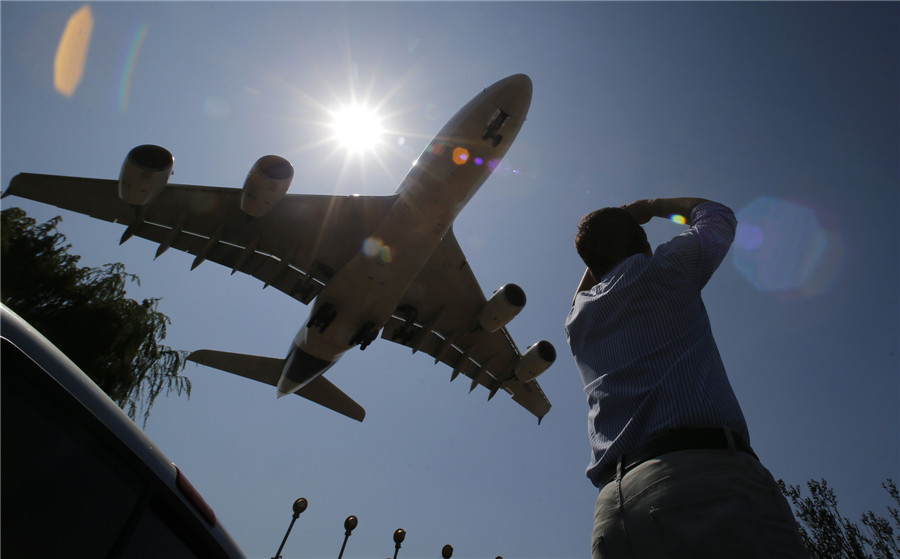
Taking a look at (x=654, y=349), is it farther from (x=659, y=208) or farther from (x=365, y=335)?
(x=365, y=335)

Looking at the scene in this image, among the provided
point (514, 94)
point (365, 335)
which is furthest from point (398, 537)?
point (514, 94)

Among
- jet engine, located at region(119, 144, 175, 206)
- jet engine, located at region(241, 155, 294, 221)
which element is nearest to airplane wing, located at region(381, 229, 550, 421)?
jet engine, located at region(241, 155, 294, 221)

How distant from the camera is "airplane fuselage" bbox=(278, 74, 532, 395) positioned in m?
10.3

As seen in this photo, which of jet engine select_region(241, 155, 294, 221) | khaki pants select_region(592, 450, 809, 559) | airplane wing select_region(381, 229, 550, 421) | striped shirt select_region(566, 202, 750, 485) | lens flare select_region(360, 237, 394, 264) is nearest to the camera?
khaki pants select_region(592, 450, 809, 559)

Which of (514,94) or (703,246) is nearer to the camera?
(703,246)

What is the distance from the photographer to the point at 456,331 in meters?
14.9

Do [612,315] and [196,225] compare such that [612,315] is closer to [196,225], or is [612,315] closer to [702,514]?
[702,514]

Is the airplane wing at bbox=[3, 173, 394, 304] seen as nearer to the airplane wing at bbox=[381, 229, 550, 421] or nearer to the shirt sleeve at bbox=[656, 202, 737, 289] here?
the airplane wing at bbox=[381, 229, 550, 421]

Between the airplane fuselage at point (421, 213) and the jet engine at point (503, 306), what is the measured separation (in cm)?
301

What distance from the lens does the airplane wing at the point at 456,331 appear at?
1360cm

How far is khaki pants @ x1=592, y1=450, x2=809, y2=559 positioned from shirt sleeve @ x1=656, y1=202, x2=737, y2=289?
35.3 inches

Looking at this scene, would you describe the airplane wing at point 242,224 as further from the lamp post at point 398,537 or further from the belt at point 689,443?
the belt at point 689,443

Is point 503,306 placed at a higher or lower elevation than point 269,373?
higher

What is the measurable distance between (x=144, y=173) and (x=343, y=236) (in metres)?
4.80
